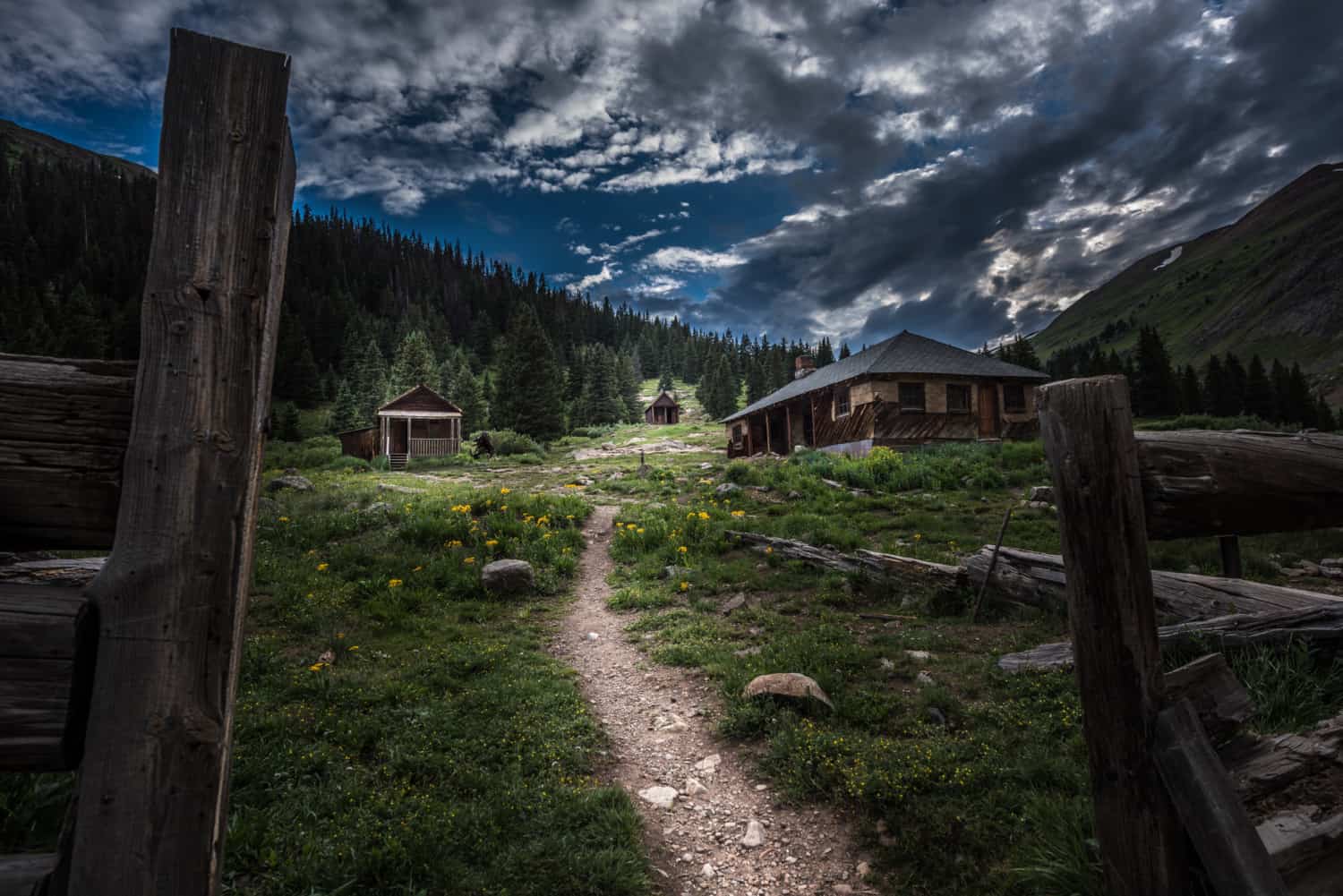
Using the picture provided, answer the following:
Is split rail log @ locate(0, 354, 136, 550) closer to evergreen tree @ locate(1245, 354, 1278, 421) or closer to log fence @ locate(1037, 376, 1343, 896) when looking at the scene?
log fence @ locate(1037, 376, 1343, 896)

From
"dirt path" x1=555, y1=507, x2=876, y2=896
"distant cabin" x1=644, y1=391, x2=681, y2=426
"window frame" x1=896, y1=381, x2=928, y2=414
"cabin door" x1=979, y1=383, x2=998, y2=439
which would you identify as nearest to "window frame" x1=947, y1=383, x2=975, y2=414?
"cabin door" x1=979, y1=383, x2=998, y2=439

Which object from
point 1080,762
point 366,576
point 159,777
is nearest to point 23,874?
point 159,777

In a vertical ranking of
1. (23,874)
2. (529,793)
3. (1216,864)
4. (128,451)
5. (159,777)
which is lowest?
(529,793)

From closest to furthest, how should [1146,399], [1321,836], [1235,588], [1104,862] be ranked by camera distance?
[1321,836], [1104,862], [1235,588], [1146,399]

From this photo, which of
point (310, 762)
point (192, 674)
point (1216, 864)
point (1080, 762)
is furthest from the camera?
point (310, 762)

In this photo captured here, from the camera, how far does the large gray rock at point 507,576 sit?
8820mm

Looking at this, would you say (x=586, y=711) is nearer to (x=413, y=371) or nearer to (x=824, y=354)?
(x=413, y=371)

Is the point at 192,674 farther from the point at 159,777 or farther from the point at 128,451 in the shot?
the point at 128,451

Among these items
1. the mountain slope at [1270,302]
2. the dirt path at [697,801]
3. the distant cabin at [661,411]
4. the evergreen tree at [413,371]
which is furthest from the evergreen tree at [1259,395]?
the mountain slope at [1270,302]

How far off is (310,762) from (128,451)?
3.54 metres

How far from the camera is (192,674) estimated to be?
58.4 inches

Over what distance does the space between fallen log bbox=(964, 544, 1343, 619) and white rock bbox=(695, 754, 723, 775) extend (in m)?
3.19

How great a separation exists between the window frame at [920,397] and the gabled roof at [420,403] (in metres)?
28.8

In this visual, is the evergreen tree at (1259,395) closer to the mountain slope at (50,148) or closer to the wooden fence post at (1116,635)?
the wooden fence post at (1116,635)
